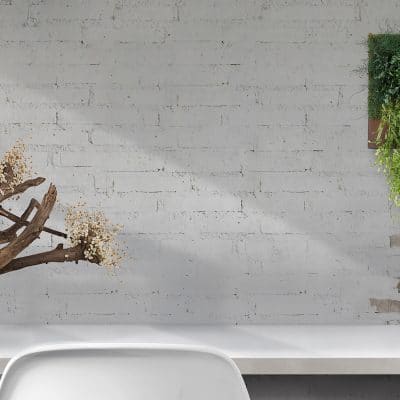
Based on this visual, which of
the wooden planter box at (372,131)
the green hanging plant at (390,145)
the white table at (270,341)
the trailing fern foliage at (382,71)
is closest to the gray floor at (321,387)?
the white table at (270,341)

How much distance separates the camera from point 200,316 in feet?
9.34

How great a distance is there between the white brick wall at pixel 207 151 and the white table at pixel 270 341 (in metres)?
0.13

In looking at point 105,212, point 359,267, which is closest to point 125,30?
point 105,212

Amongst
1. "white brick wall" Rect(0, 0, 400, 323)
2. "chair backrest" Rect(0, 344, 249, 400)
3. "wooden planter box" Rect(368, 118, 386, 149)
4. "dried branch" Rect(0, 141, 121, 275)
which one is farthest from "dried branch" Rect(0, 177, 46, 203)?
"wooden planter box" Rect(368, 118, 386, 149)

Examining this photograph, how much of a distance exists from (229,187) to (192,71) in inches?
19.3

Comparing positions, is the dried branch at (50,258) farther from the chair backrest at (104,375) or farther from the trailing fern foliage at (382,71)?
the trailing fern foliage at (382,71)

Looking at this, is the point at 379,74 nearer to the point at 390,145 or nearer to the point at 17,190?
the point at 390,145

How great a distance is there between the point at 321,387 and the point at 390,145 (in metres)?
0.98

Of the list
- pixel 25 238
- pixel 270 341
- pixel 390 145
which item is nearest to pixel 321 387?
pixel 270 341

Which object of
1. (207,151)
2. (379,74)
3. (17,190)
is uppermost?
(379,74)

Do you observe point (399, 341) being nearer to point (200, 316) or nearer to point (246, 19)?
point (200, 316)

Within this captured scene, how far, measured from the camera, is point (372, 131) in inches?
112

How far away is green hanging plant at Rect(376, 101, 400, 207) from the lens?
2.77m

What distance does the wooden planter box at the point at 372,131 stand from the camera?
112 inches
